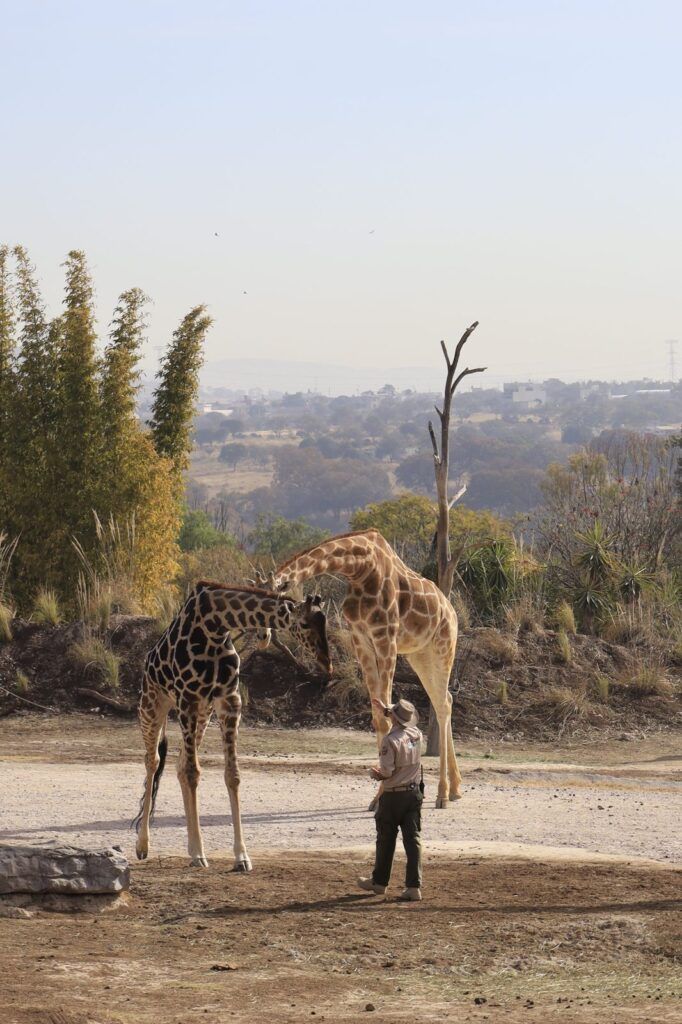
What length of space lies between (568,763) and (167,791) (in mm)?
5881

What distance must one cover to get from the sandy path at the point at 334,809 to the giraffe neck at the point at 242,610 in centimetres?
213

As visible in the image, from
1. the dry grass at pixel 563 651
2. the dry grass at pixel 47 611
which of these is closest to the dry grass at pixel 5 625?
the dry grass at pixel 47 611

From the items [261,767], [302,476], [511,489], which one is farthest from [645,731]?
[302,476]

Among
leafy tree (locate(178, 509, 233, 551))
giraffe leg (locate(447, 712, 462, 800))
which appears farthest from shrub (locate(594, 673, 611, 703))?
leafy tree (locate(178, 509, 233, 551))

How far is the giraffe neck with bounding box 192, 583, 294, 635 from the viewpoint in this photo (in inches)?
441

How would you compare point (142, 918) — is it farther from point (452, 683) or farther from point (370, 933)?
point (452, 683)

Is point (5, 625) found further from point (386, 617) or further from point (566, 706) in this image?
point (386, 617)

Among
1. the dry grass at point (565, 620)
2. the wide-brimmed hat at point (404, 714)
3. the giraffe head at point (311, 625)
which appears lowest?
the dry grass at point (565, 620)

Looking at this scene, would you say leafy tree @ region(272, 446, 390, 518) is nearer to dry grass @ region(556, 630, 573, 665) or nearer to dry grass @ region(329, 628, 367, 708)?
dry grass @ region(556, 630, 573, 665)

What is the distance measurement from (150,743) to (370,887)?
2357 mm

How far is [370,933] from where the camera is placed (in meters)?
9.67

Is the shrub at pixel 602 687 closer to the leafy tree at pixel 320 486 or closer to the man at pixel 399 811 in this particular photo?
the man at pixel 399 811

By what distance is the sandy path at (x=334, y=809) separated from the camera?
13.0 meters

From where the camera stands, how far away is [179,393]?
3073 cm
